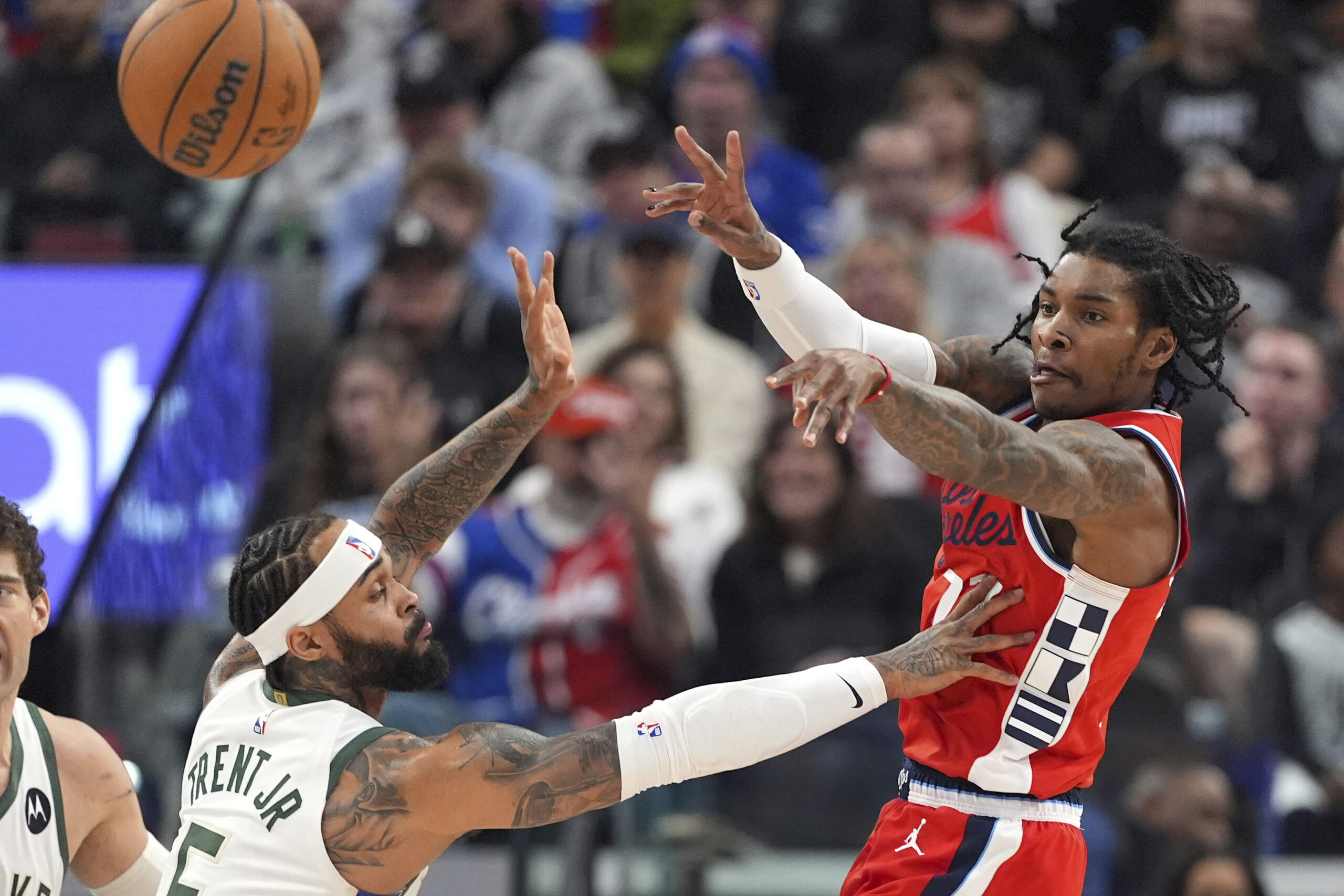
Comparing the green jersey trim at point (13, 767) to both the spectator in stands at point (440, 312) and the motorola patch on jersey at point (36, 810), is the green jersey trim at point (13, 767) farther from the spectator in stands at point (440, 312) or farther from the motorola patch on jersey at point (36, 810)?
the spectator in stands at point (440, 312)

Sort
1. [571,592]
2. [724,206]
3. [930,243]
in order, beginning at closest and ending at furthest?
[724,206], [571,592], [930,243]

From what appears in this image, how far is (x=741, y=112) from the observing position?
10250 millimetres

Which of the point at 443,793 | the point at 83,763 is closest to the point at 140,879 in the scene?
the point at 83,763

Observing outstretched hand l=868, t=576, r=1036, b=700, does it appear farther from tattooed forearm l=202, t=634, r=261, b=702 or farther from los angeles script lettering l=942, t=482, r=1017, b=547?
tattooed forearm l=202, t=634, r=261, b=702

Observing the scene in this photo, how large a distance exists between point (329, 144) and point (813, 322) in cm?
684

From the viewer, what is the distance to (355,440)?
862cm

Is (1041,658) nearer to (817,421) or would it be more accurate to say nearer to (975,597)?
(975,597)

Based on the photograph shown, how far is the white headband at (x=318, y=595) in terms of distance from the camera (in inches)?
175

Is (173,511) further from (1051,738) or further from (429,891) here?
(1051,738)

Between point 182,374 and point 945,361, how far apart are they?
14.9ft

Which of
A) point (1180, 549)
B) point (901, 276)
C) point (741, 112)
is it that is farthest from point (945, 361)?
point (741, 112)

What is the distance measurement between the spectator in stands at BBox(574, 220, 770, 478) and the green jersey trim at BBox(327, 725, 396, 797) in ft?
14.8

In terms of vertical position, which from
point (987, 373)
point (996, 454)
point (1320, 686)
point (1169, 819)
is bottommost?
point (1169, 819)

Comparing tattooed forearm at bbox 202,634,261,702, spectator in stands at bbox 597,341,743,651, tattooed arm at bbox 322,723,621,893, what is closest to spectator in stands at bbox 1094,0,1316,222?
spectator in stands at bbox 597,341,743,651
